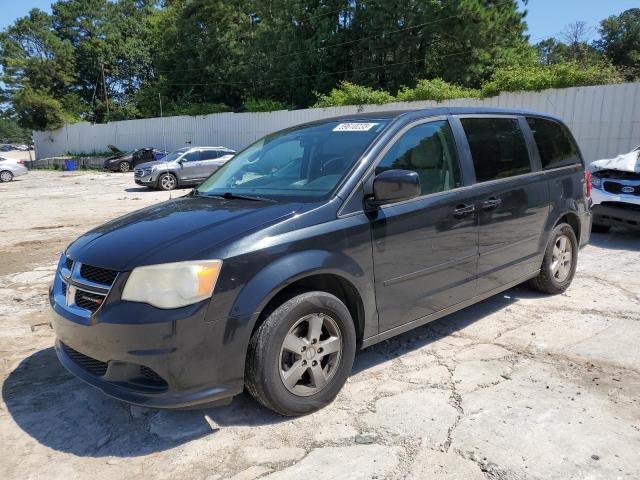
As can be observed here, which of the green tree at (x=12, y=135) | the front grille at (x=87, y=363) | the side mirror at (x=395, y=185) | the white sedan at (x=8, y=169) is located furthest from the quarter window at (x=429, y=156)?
the green tree at (x=12, y=135)

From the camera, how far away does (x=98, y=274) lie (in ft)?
9.34

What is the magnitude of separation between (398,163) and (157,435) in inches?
91.0

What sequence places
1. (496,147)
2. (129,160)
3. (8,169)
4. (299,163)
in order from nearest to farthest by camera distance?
1. (299,163)
2. (496,147)
3. (8,169)
4. (129,160)

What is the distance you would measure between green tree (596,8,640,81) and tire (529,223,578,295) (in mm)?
49106

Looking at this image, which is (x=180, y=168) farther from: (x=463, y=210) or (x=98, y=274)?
(x=98, y=274)

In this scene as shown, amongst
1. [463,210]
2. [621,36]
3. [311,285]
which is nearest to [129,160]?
[463,210]

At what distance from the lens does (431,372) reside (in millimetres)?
3631

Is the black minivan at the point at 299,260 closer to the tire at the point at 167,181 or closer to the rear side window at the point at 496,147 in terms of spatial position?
the rear side window at the point at 496,147

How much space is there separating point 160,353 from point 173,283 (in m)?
0.36

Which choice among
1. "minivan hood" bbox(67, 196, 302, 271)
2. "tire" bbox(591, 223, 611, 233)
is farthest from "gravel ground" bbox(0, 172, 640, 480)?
"tire" bbox(591, 223, 611, 233)

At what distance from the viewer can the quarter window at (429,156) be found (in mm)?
3604

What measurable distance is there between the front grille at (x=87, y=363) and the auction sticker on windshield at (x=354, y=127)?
7.40 ft

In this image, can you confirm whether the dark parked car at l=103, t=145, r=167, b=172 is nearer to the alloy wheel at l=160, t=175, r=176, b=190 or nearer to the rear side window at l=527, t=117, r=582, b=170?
the alloy wheel at l=160, t=175, r=176, b=190

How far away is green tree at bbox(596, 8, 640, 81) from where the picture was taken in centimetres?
4625
